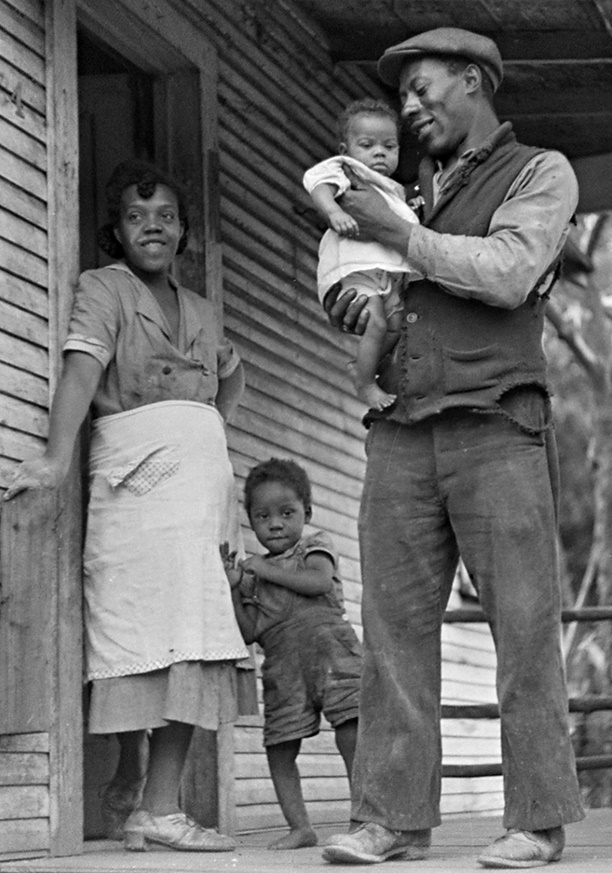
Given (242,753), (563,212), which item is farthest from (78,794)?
(563,212)

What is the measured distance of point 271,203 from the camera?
7.25 meters

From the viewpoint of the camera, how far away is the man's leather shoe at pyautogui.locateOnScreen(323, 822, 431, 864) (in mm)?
4133

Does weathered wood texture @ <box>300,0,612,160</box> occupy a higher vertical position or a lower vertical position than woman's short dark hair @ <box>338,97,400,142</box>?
higher

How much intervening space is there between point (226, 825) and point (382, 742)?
1.75 meters

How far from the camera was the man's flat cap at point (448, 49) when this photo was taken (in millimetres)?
4348

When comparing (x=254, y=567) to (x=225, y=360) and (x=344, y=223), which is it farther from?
(x=344, y=223)

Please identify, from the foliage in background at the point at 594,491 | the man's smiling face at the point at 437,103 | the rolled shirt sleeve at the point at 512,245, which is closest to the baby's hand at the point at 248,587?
the rolled shirt sleeve at the point at 512,245

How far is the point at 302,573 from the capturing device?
18.0 ft

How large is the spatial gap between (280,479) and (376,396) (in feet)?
4.27

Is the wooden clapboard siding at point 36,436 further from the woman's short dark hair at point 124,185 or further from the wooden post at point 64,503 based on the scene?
the woman's short dark hair at point 124,185

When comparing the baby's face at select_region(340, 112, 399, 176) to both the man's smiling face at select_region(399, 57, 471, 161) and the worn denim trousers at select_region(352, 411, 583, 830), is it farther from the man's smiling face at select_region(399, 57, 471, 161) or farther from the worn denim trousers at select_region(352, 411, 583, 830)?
the worn denim trousers at select_region(352, 411, 583, 830)

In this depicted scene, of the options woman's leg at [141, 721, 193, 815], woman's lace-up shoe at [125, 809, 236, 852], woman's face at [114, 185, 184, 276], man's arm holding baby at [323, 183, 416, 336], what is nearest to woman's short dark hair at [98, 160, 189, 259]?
woman's face at [114, 185, 184, 276]

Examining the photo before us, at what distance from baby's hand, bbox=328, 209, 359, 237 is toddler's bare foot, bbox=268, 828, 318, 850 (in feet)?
6.66

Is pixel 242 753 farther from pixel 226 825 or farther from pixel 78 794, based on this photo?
pixel 78 794
